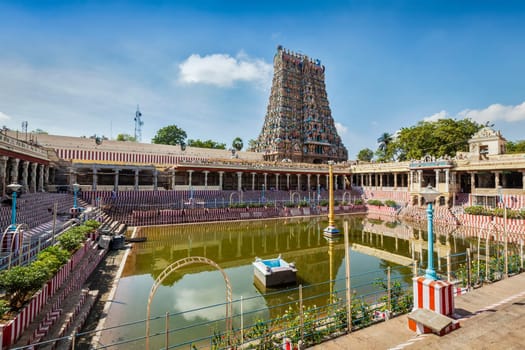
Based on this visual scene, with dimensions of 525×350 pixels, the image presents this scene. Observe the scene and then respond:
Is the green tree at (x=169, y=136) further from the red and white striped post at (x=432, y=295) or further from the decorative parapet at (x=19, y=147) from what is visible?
the red and white striped post at (x=432, y=295)

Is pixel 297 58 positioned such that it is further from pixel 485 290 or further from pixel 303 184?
pixel 485 290

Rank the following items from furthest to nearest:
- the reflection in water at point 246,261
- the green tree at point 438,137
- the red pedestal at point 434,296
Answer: the green tree at point 438,137 < the reflection in water at point 246,261 < the red pedestal at point 434,296

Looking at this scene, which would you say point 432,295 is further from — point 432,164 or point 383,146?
point 383,146

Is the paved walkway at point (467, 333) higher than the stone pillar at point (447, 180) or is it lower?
lower

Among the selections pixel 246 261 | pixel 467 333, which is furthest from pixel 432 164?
pixel 467 333

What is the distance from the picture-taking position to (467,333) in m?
4.67

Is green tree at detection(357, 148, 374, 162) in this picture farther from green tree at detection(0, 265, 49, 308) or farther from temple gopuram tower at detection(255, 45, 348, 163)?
green tree at detection(0, 265, 49, 308)

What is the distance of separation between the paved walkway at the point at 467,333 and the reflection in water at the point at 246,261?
91cm

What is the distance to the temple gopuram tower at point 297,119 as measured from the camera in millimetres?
44781

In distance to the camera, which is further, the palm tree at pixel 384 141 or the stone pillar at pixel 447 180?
the palm tree at pixel 384 141

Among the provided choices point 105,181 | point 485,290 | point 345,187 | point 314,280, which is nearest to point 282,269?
point 314,280

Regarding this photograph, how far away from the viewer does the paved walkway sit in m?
4.36

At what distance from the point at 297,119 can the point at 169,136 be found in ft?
92.7

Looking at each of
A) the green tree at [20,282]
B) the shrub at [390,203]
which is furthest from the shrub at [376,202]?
the green tree at [20,282]
